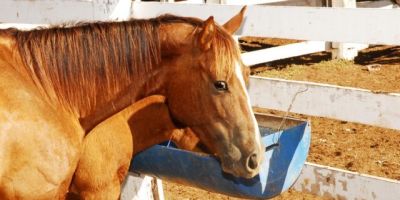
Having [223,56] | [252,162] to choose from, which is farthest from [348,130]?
[223,56]

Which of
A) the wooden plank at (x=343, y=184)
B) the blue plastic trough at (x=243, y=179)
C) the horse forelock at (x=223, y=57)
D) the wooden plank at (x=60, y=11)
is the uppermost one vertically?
the horse forelock at (x=223, y=57)

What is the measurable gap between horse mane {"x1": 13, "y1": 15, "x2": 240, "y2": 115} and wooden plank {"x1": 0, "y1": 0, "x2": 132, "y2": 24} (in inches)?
52.0

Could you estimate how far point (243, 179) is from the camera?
3.90 m

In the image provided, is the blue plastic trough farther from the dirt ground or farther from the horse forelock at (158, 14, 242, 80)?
the dirt ground

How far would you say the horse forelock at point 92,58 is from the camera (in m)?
3.62

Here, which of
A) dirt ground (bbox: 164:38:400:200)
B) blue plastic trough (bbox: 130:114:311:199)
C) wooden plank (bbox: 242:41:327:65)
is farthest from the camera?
wooden plank (bbox: 242:41:327:65)

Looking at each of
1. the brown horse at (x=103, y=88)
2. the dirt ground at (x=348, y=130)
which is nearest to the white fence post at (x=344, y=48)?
the dirt ground at (x=348, y=130)

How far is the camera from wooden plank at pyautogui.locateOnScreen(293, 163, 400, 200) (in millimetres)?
4369

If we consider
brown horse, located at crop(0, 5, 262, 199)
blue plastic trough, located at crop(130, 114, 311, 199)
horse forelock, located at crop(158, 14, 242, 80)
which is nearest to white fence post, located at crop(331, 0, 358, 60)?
blue plastic trough, located at crop(130, 114, 311, 199)

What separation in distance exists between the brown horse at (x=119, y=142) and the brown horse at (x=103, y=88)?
→ 0.23m

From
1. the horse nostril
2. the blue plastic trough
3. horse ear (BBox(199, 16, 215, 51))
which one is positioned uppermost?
horse ear (BBox(199, 16, 215, 51))

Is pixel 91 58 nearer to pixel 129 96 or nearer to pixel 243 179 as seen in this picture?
pixel 129 96

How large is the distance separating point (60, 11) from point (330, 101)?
212cm

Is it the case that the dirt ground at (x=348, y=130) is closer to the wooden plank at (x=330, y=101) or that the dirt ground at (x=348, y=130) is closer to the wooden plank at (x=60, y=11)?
the wooden plank at (x=330, y=101)
